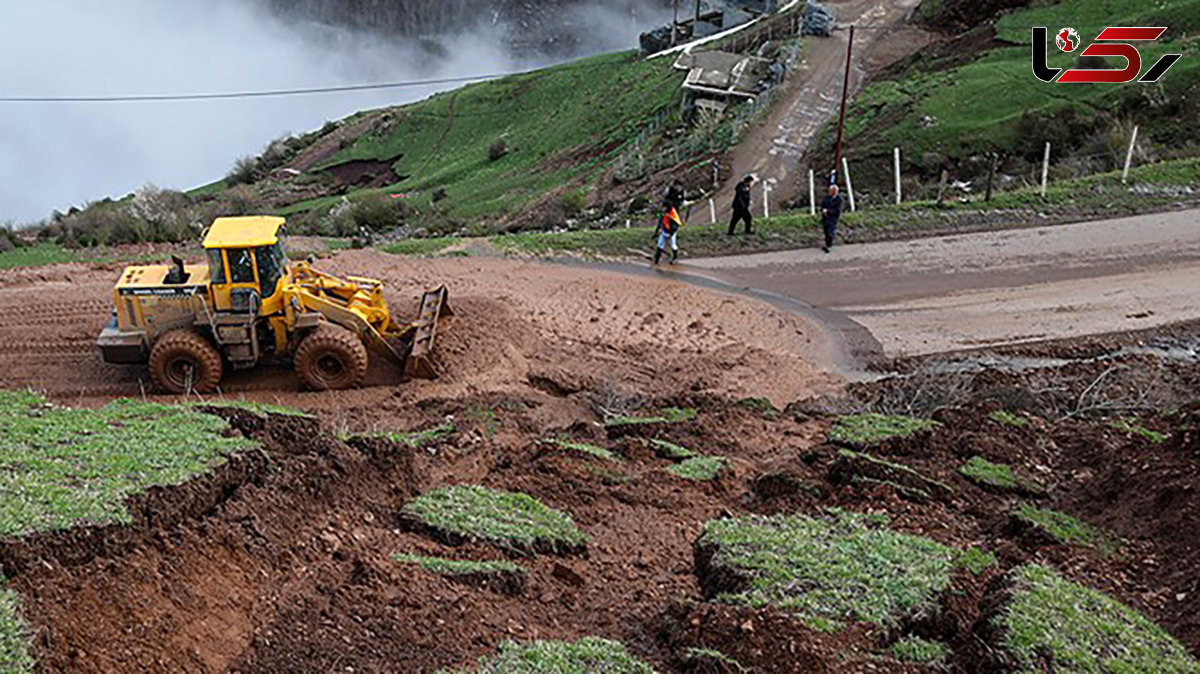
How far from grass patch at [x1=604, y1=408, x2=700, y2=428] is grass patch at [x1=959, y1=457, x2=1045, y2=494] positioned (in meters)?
3.86

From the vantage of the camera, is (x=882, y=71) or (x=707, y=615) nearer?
(x=707, y=615)

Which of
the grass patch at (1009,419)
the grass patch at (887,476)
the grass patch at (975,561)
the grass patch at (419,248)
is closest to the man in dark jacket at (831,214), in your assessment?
the grass patch at (419,248)

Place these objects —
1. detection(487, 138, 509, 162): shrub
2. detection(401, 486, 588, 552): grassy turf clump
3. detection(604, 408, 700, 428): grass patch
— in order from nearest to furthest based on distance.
A: detection(401, 486, 588, 552): grassy turf clump
detection(604, 408, 700, 428): grass patch
detection(487, 138, 509, 162): shrub

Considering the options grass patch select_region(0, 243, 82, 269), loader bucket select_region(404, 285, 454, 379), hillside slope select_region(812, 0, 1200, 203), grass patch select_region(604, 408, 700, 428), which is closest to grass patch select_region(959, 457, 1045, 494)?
grass patch select_region(604, 408, 700, 428)

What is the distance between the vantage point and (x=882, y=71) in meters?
42.2

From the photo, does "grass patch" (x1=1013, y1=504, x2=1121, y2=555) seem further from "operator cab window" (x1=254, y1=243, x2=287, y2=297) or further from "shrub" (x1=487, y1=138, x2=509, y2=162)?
"shrub" (x1=487, y1=138, x2=509, y2=162)

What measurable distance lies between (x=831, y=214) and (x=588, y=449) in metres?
12.2

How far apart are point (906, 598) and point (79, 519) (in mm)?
6009

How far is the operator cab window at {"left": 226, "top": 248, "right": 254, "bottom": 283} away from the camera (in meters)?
14.2

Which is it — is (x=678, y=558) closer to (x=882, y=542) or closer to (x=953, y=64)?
(x=882, y=542)

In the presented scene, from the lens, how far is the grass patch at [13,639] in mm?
5352

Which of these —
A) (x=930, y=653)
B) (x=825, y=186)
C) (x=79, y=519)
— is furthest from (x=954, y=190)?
(x=79, y=519)

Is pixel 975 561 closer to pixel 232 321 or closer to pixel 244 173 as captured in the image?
pixel 232 321

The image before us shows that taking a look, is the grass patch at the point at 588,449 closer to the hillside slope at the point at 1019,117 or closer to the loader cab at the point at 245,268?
the loader cab at the point at 245,268
